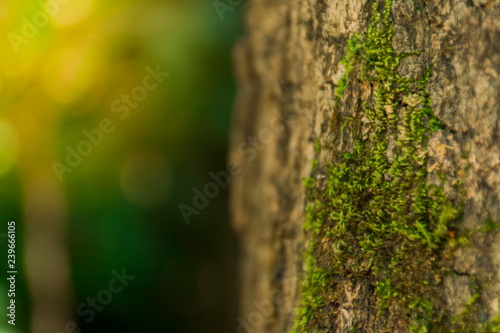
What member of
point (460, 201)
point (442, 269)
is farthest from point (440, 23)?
point (442, 269)

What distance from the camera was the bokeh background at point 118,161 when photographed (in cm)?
330

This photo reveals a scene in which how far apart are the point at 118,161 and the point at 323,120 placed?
295 centimetres

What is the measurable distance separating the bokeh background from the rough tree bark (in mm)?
1795

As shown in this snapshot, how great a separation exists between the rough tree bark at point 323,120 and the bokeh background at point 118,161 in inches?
70.7

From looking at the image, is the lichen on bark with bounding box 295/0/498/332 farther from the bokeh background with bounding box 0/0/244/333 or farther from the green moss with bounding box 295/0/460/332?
the bokeh background with bounding box 0/0/244/333

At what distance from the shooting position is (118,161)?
12.5 feet

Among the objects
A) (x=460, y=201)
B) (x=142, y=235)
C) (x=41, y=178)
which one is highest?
(x=460, y=201)

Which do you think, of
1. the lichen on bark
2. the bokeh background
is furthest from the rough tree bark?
the bokeh background

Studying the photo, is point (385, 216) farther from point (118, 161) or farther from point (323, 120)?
point (118, 161)

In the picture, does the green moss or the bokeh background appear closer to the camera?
the green moss

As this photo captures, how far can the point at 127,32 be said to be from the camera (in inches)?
145

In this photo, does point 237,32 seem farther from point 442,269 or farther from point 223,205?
point 442,269

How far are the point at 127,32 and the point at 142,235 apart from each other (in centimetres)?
162

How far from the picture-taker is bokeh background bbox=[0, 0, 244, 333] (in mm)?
3303
